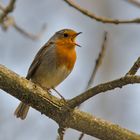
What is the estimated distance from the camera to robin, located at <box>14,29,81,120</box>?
490 centimetres

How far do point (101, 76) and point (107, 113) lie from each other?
3.83 feet

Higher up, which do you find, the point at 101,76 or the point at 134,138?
the point at 134,138

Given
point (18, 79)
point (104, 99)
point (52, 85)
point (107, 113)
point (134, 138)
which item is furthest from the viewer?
point (104, 99)

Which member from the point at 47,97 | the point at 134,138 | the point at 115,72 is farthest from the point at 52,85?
the point at 115,72

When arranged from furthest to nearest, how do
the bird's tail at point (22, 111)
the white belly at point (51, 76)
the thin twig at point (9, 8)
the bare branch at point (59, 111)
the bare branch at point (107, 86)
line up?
the white belly at point (51, 76)
the bird's tail at point (22, 111)
the thin twig at point (9, 8)
the bare branch at point (59, 111)
the bare branch at point (107, 86)

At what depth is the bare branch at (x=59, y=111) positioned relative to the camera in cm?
298

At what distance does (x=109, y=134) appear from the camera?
2.99m

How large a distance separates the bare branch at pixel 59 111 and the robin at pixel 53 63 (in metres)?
1.60

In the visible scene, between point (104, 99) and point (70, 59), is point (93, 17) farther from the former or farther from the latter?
point (104, 99)

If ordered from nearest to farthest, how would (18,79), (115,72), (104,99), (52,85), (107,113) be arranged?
(18,79) → (52,85) → (107,113) → (104,99) → (115,72)

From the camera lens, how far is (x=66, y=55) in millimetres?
5020

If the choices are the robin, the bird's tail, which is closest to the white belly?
the robin

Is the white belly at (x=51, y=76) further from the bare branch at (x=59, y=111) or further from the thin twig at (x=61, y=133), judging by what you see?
the thin twig at (x=61, y=133)

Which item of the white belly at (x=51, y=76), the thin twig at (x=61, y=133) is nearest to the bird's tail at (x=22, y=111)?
the white belly at (x=51, y=76)
